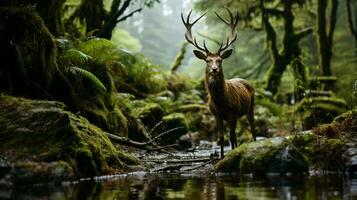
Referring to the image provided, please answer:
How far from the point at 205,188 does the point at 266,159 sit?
7.15 feet

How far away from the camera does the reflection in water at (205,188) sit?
5.64 m

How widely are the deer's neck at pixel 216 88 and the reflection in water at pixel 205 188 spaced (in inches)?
107

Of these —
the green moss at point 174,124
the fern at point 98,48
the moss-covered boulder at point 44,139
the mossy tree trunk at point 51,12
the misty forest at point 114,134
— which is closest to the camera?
the misty forest at point 114,134

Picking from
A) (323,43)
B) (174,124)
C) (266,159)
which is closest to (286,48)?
(323,43)

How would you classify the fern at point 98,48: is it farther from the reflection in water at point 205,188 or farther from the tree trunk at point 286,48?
the tree trunk at point 286,48

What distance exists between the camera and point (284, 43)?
2373cm

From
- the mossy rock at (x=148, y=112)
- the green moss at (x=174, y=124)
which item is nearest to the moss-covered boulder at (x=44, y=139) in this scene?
the mossy rock at (x=148, y=112)

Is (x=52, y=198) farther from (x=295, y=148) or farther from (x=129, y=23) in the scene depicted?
(x=129, y=23)

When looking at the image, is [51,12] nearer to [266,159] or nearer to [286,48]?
[266,159]

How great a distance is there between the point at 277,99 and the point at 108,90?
12542 mm

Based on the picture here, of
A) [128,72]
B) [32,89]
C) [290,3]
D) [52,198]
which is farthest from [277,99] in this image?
[52,198]

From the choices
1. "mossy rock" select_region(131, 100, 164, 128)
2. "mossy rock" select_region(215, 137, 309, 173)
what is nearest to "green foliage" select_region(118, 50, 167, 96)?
"mossy rock" select_region(131, 100, 164, 128)

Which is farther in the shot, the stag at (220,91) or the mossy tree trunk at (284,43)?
the mossy tree trunk at (284,43)

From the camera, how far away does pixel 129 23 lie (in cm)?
6216
